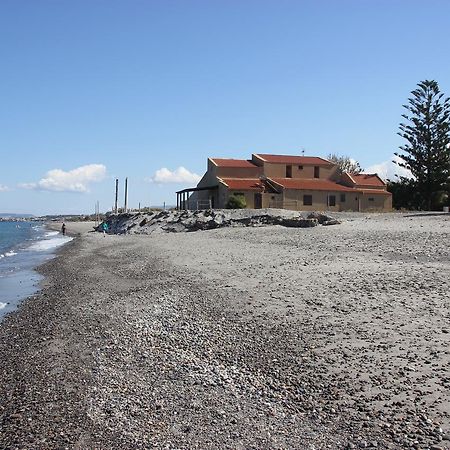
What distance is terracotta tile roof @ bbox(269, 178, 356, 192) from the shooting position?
1956 inches

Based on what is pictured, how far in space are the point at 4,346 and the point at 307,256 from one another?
10.9m

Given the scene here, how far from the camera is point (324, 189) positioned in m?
50.4

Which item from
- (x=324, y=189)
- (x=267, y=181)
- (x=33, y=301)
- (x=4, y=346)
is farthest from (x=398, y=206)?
(x=4, y=346)

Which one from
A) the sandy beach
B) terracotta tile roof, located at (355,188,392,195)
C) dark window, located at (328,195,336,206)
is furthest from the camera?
terracotta tile roof, located at (355,188,392,195)

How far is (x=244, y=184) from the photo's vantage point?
1957 inches

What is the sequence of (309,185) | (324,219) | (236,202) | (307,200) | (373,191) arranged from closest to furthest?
1. (324,219)
2. (236,202)
3. (307,200)
4. (309,185)
5. (373,191)

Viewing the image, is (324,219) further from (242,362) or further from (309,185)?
(242,362)

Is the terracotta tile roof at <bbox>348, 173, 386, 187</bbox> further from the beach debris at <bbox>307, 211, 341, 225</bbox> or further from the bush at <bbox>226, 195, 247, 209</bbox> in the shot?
the beach debris at <bbox>307, 211, 341, 225</bbox>

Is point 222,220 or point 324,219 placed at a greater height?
point 324,219

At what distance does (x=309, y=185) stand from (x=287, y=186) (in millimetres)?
2953

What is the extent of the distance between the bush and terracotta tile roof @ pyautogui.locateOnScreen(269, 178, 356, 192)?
496 cm

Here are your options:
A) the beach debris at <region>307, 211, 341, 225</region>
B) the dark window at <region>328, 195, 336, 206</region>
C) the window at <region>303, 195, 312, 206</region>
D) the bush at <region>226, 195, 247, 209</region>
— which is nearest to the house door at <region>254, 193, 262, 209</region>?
the bush at <region>226, 195, 247, 209</region>

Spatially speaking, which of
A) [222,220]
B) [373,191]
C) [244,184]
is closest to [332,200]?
[373,191]

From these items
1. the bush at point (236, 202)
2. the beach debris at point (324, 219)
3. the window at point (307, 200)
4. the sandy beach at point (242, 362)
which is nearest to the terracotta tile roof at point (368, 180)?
the window at point (307, 200)
